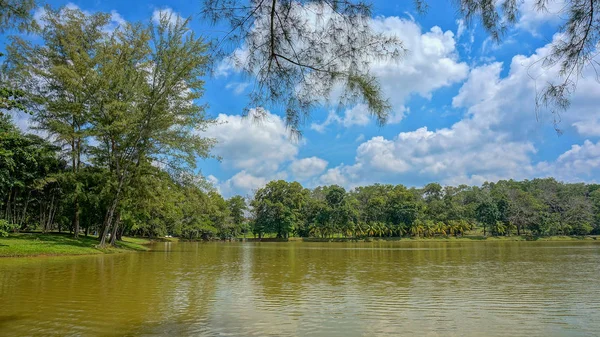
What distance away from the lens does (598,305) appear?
27.4ft

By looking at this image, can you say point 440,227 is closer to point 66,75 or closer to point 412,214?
point 412,214

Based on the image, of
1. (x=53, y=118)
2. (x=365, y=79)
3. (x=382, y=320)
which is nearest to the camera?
(x=365, y=79)

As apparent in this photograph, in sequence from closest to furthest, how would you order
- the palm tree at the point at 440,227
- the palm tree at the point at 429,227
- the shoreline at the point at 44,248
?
the shoreline at the point at 44,248, the palm tree at the point at 429,227, the palm tree at the point at 440,227

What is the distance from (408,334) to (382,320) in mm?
979

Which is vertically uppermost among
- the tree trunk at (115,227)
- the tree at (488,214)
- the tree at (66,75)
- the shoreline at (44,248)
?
the tree at (66,75)

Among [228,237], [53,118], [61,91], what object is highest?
[61,91]

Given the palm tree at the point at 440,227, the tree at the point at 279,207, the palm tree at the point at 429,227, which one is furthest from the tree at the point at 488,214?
the tree at the point at 279,207

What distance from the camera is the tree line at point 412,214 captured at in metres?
70.6

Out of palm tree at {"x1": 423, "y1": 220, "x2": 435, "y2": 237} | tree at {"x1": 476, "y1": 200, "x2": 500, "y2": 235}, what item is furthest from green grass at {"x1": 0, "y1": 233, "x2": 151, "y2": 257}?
tree at {"x1": 476, "y1": 200, "x2": 500, "y2": 235}

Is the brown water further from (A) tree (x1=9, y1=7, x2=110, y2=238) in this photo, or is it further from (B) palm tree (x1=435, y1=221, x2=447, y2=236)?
(B) palm tree (x1=435, y1=221, x2=447, y2=236)

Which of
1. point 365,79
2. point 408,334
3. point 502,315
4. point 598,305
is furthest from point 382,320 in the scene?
point 598,305

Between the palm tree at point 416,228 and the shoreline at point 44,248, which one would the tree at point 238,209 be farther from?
the shoreline at point 44,248

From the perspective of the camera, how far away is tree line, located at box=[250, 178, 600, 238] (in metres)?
70.6

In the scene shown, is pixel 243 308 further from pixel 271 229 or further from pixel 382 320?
pixel 271 229
